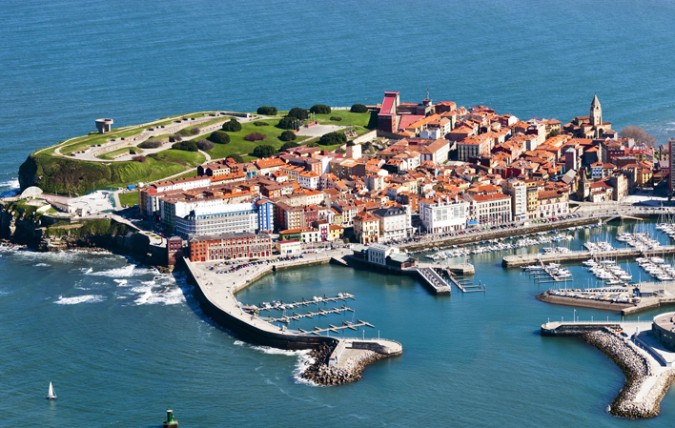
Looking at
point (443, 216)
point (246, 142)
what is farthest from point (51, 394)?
point (246, 142)

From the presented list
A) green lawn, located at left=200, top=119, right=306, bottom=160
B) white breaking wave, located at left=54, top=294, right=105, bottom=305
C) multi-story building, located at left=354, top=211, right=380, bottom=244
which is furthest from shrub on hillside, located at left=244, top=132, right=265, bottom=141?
white breaking wave, located at left=54, top=294, right=105, bottom=305

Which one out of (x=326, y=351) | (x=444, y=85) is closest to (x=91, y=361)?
(x=326, y=351)

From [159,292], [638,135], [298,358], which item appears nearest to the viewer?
[298,358]

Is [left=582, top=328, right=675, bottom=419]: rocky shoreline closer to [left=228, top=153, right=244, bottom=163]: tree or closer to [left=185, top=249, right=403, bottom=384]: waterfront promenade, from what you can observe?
[left=185, top=249, right=403, bottom=384]: waterfront promenade

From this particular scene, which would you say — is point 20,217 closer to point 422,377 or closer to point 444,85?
point 422,377

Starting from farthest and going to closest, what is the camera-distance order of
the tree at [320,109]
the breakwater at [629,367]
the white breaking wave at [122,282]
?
the tree at [320,109] < the white breaking wave at [122,282] < the breakwater at [629,367]

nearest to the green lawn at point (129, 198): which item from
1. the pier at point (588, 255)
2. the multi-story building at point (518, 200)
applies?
the multi-story building at point (518, 200)

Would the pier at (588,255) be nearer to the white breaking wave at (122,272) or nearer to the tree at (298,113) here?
the white breaking wave at (122,272)

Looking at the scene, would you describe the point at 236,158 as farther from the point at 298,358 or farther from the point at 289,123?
the point at 298,358
